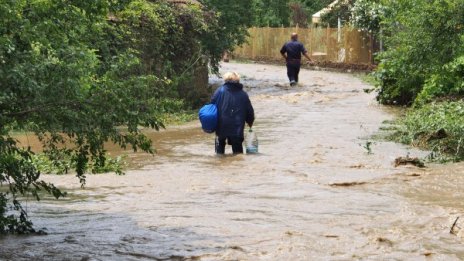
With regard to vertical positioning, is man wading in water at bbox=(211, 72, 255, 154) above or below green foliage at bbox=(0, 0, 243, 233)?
below

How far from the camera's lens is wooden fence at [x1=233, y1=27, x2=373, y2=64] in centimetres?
4394

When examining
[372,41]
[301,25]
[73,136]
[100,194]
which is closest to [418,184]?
[100,194]

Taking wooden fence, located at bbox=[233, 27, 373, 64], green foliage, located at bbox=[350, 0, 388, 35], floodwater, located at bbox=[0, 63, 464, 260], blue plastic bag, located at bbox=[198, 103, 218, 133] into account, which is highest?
green foliage, located at bbox=[350, 0, 388, 35]

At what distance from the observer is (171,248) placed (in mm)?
8398

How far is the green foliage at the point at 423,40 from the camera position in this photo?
60.8 feet

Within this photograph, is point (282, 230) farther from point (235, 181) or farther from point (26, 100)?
point (235, 181)

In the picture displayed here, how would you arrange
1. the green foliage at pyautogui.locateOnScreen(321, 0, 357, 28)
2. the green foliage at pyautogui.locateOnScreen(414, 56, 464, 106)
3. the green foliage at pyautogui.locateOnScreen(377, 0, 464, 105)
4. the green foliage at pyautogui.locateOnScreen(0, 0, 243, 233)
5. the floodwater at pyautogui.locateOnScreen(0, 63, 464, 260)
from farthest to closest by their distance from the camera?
the green foliage at pyautogui.locateOnScreen(321, 0, 357, 28) < the green foliage at pyautogui.locateOnScreen(414, 56, 464, 106) < the green foliage at pyautogui.locateOnScreen(377, 0, 464, 105) < the floodwater at pyautogui.locateOnScreen(0, 63, 464, 260) < the green foliage at pyautogui.locateOnScreen(0, 0, 243, 233)

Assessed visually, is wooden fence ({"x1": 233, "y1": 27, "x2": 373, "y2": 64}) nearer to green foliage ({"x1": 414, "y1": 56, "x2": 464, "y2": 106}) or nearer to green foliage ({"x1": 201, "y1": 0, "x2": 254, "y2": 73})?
green foliage ({"x1": 201, "y1": 0, "x2": 254, "y2": 73})

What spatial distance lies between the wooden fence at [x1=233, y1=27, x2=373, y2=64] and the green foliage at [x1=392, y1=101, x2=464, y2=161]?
69.5 ft

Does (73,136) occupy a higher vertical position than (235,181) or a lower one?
higher

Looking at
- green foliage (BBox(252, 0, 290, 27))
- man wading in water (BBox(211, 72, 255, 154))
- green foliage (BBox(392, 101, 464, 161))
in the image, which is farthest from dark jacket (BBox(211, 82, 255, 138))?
green foliage (BBox(252, 0, 290, 27))

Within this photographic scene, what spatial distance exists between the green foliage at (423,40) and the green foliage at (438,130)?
1.18 metres

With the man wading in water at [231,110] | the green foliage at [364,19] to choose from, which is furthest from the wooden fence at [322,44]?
the man wading in water at [231,110]

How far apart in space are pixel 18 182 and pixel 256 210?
9.54 ft
